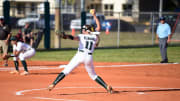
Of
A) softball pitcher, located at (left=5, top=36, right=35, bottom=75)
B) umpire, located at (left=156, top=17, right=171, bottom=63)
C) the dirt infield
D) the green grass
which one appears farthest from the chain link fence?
softball pitcher, located at (left=5, top=36, right=35, bottom=75)

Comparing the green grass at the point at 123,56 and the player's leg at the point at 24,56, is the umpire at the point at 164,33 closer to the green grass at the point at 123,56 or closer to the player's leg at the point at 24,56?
the green grass at the point at 123,56

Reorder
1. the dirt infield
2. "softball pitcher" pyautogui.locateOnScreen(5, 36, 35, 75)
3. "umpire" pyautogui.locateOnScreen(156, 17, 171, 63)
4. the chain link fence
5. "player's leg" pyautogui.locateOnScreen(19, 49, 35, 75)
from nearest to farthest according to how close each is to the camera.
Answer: the dirt infield → "softball pitcher" pyautogui.locateOnScreen(5, 36, 35, 75) → "player's leg" pyautogui.locateOnScreen(19, 49, 35, 75) → "umpire" pyautogui.locateOnScreen(156, 17, 171, 63) → the chain link fence

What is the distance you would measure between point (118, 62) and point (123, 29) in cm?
1463

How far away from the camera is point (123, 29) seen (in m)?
32.9

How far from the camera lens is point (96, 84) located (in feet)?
41.0

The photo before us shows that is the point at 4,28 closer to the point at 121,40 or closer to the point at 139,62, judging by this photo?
the point at 139,62

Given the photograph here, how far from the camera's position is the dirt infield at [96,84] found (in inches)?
397

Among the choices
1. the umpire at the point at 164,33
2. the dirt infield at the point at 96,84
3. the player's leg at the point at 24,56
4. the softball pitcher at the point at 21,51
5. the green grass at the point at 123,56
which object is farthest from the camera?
the green grass at the point at 123,56

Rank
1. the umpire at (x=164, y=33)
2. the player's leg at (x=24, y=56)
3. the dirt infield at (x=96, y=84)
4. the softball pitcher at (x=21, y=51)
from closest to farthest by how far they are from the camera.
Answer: the dirt infield at (x=96, y=84)
the softball pitcher at (x=21, y=51)
the player's leg at (x=24, y=56)
the umpire at (x=164, y=33)

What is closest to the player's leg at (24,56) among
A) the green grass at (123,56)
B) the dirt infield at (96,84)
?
the dirt infield at (96,84)

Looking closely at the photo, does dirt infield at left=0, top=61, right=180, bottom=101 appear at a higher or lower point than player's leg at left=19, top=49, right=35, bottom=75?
lower

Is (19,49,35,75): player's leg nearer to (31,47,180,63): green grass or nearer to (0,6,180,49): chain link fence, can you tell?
(31,47,180,63): green grass

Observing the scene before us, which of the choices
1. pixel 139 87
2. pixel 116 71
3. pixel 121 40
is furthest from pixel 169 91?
pixel 121 40

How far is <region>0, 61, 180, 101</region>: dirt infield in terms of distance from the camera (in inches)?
397
